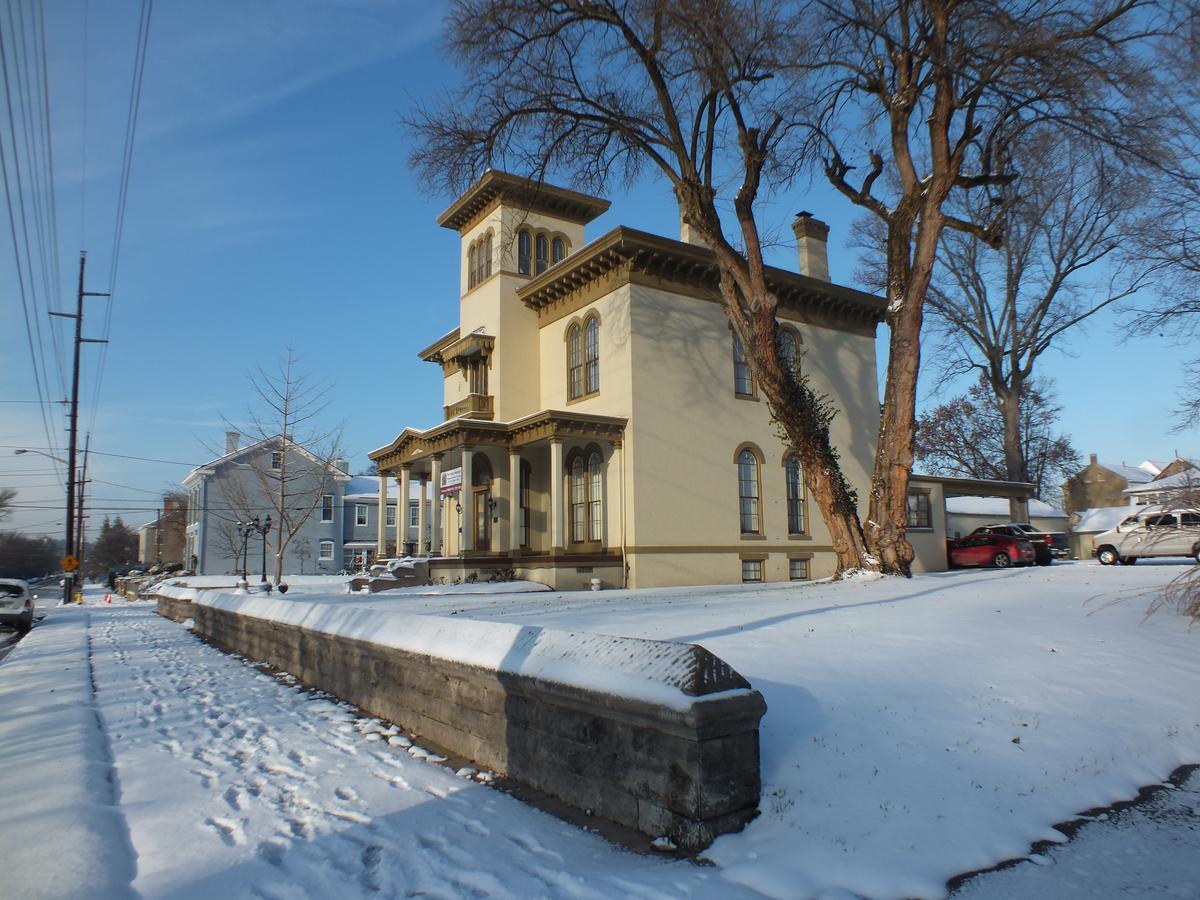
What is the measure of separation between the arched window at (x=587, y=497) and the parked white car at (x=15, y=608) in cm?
1581

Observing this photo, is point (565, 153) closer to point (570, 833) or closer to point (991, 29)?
point (991, 29)

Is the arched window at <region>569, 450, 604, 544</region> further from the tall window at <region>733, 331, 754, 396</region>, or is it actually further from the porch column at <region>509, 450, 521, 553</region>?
the tall window at <region>733, 331, 754, 396</region>

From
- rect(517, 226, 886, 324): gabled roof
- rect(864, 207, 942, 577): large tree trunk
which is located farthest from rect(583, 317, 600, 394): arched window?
rect(864, 207, 942, 577): large tree trunk

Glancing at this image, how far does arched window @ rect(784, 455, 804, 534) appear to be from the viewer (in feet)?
79.4

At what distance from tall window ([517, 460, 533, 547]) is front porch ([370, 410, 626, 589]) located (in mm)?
30

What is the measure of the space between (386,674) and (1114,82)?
51.2ft

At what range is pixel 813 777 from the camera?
4441 millimetres

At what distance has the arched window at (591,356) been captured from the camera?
2261 cm

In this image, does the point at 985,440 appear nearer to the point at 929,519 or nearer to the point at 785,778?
the point at 929,519

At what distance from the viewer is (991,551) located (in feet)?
89.1

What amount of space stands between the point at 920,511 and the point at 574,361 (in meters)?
Result: 13.7

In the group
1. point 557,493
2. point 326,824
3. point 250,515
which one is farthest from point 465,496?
point 250,515

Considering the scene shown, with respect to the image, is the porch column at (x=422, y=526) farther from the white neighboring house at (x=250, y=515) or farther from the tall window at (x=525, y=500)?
the white neighboring house at (x=250, y=515)

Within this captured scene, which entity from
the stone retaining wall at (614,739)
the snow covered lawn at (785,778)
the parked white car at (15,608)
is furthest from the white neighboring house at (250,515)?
the stone retaining wall at (614,739)
